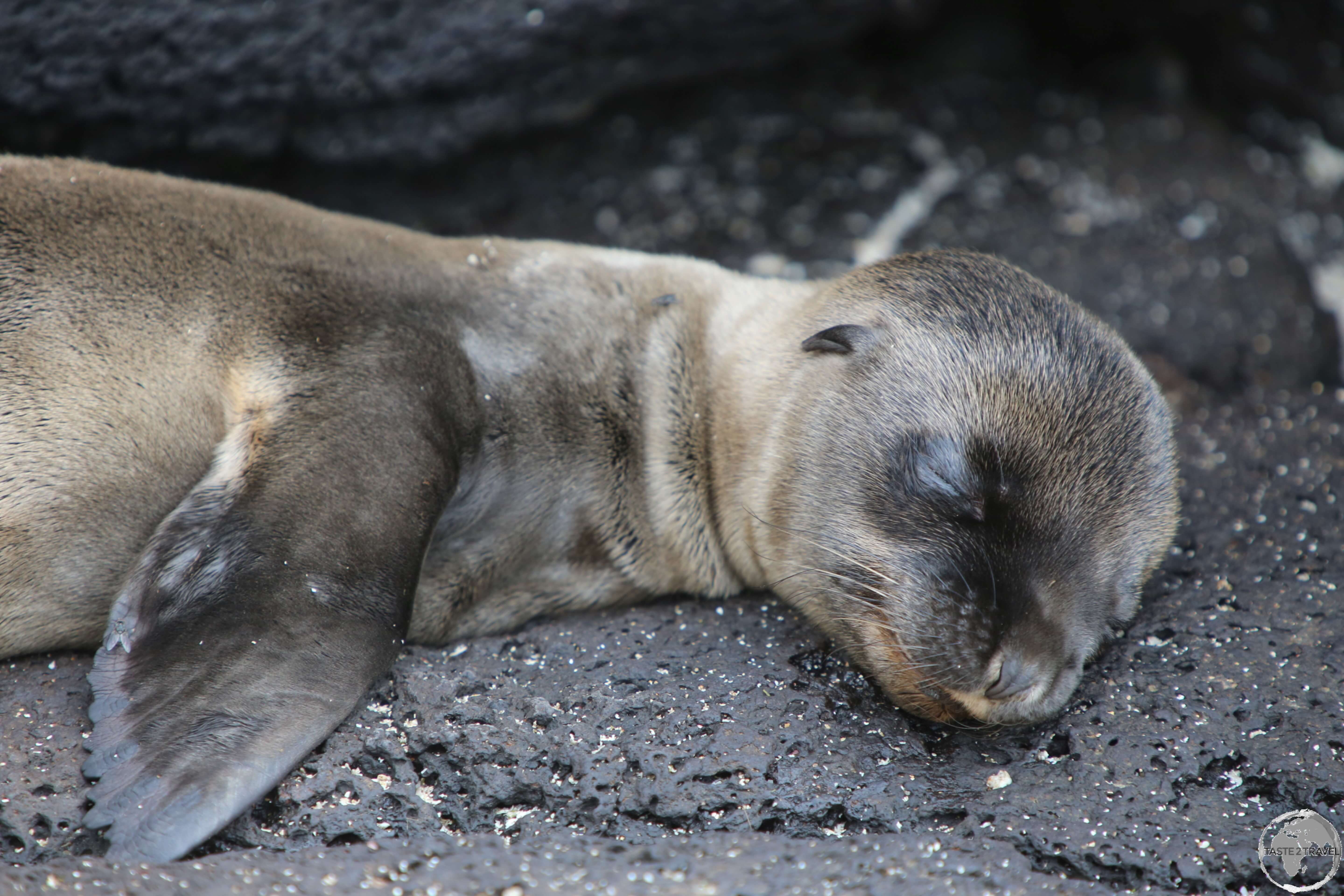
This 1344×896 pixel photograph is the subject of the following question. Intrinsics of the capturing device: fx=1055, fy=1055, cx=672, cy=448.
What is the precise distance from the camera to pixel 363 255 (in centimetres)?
349

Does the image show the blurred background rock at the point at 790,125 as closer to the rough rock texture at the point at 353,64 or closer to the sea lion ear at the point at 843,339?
the rough rock texture at the point at 353,64

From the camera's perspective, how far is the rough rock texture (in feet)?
14.1

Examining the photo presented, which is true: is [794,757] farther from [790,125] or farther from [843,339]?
[790,125]

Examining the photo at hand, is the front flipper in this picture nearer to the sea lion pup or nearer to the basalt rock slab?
the sea lion pup

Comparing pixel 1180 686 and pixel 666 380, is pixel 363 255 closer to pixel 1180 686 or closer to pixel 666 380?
pixel 666 380

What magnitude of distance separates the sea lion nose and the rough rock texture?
3677 millimetres

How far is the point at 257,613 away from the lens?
111 inches

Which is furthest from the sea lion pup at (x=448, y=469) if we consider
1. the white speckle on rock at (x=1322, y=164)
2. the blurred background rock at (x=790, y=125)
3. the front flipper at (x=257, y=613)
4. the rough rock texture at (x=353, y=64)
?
the white speckle on rock at (x=1322, y=164)

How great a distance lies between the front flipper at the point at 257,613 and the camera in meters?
2.63

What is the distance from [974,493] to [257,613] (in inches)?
80.0

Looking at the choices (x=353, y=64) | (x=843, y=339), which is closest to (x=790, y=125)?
(x=353, y=64)

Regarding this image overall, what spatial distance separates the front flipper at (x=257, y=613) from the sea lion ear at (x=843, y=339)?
1261 millimetres

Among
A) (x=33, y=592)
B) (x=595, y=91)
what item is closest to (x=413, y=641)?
(x=33, y=592)

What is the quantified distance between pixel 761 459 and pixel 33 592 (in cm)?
223
